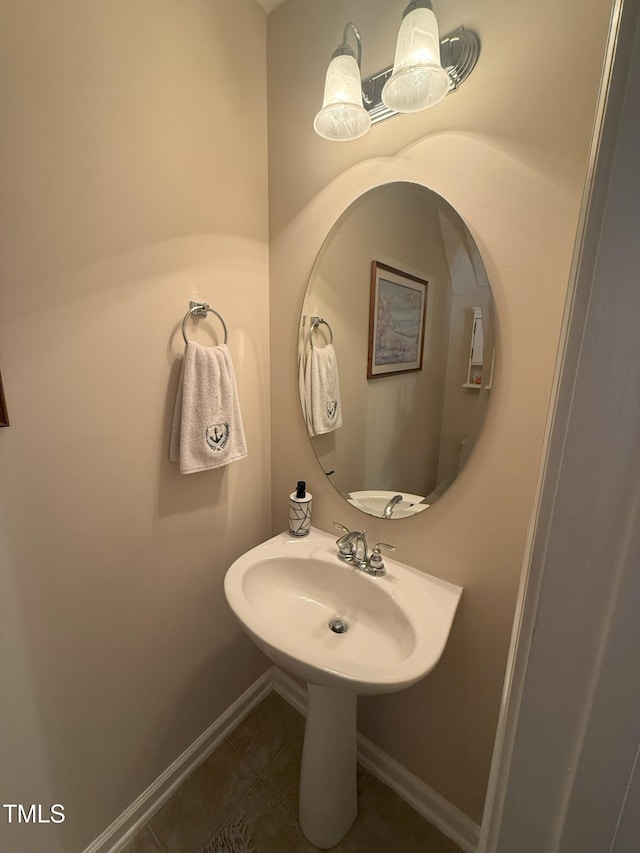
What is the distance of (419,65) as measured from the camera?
73 cm

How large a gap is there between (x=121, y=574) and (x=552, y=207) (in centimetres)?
143

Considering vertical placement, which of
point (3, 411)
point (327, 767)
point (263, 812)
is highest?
point (3, 411)

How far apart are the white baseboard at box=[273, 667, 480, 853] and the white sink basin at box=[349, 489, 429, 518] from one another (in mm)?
932

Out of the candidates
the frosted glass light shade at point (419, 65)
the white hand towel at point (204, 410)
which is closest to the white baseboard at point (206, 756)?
the white hand towel at point (204, 410)

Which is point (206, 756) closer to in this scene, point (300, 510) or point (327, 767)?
point (327, 767)

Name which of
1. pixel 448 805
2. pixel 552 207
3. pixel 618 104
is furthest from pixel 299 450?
pixel 448 805

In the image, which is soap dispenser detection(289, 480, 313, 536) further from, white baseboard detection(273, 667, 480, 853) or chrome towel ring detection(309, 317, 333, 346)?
white baseboard detection(273, 667, 480, 853)

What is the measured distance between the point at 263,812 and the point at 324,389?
1.46 meters

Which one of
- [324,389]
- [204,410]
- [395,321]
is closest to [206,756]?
[204,410]

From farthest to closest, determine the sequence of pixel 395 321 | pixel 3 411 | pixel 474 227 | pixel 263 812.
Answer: pixel 263 812 < pixel 395 321 < pixel 474 227 < pixel 3 411

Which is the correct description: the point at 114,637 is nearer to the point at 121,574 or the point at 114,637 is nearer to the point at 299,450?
the point at 121,574

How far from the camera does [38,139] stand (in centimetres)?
72

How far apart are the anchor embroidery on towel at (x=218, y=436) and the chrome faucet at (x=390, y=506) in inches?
22.1

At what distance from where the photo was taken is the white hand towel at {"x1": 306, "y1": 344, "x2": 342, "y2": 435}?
1.15 m
